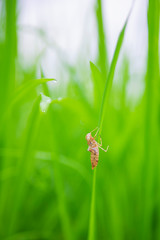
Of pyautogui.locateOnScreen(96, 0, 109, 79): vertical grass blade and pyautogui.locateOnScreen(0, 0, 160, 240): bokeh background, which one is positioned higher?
pyautogui.locateOnScreen(96, 0, 109, 79): vertical grass blade

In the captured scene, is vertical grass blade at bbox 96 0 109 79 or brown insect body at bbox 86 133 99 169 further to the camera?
vertical grass blade at bbox 96 0 109 79

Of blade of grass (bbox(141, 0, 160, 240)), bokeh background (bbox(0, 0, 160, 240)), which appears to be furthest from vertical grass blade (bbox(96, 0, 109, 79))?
blade of grass (bbox(141, 0, 160, 240))

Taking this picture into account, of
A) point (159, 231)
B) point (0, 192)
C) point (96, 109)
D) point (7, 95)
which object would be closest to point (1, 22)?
point (7, 95)

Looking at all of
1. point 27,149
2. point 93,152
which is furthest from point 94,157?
point 27,149

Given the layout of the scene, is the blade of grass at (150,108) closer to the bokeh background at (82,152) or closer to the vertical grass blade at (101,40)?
the bokeh background at (82,152)

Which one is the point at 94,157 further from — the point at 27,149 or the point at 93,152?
the point at 27,149

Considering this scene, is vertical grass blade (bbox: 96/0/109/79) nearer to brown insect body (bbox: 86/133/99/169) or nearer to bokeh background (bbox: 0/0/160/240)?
bokeh background (bbox: 0/0/160/240)

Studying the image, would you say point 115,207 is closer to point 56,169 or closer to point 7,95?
point 56,169

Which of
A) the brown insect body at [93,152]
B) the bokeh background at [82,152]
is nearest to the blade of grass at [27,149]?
the bokeh background at [82,152]
